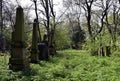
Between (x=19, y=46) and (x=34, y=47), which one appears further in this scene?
(x=34, y=47)

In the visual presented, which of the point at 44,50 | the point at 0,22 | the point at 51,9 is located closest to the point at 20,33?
the point at 44,50

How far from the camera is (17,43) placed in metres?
14.1

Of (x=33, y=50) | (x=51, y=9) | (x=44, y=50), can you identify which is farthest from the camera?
(x=51, y=9)

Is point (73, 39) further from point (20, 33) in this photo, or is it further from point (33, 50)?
point (20, 33)

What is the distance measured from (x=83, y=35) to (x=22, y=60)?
6050 centimetres

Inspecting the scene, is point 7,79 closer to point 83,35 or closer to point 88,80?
point 88,80

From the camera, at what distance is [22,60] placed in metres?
14.0

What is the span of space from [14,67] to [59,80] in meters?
3.78

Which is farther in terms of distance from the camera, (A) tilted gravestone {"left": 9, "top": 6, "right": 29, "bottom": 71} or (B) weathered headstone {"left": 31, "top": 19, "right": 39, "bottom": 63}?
(B) weathered headstone {"left": 31, "top": 19, "right": 39, "bottom": 63}

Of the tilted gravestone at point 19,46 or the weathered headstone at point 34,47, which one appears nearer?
the tilted gravestone at point 19,46

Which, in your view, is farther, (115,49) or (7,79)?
(115,49)

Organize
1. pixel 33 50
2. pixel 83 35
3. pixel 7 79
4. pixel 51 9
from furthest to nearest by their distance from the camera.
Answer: pixel 83 35 → pixel 51 9 → pixel 33 50 → pixel 7 79

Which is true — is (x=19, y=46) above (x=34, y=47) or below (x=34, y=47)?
above

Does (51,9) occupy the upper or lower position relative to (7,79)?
upper
